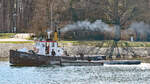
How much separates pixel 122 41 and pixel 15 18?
33.0 meters

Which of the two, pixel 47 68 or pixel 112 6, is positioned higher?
pixel 112 6

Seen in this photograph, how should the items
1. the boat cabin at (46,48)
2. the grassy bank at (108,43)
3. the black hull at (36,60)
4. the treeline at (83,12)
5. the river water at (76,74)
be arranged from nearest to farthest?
the river water at (76,74) → the black hull at (36,60) → the boat cabin at (46,48) → the grassy bank at (108,43) → the treeline at (83,12)

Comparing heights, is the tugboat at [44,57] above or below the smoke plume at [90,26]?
below

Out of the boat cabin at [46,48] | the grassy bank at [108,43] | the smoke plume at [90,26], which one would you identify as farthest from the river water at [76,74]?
the grassy bank at [108,43]

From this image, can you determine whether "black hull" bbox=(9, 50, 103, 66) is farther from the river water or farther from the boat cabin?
the river water

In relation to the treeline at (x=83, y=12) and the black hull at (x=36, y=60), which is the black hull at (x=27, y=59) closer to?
the black hull at (x=36, y=60)

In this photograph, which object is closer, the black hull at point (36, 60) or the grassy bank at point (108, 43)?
the black hull at point (36, 60)

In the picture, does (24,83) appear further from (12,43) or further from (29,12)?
(29,12)

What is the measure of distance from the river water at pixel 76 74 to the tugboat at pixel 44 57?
1.28 metres

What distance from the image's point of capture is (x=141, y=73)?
215ft

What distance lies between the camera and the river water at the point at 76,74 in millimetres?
57594

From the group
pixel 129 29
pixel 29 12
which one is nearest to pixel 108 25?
pixel 129 29

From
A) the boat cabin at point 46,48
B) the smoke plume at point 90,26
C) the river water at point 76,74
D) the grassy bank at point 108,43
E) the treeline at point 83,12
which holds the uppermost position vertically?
the treeline at point 83,12

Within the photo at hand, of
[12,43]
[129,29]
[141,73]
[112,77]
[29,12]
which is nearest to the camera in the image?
[112,77]
